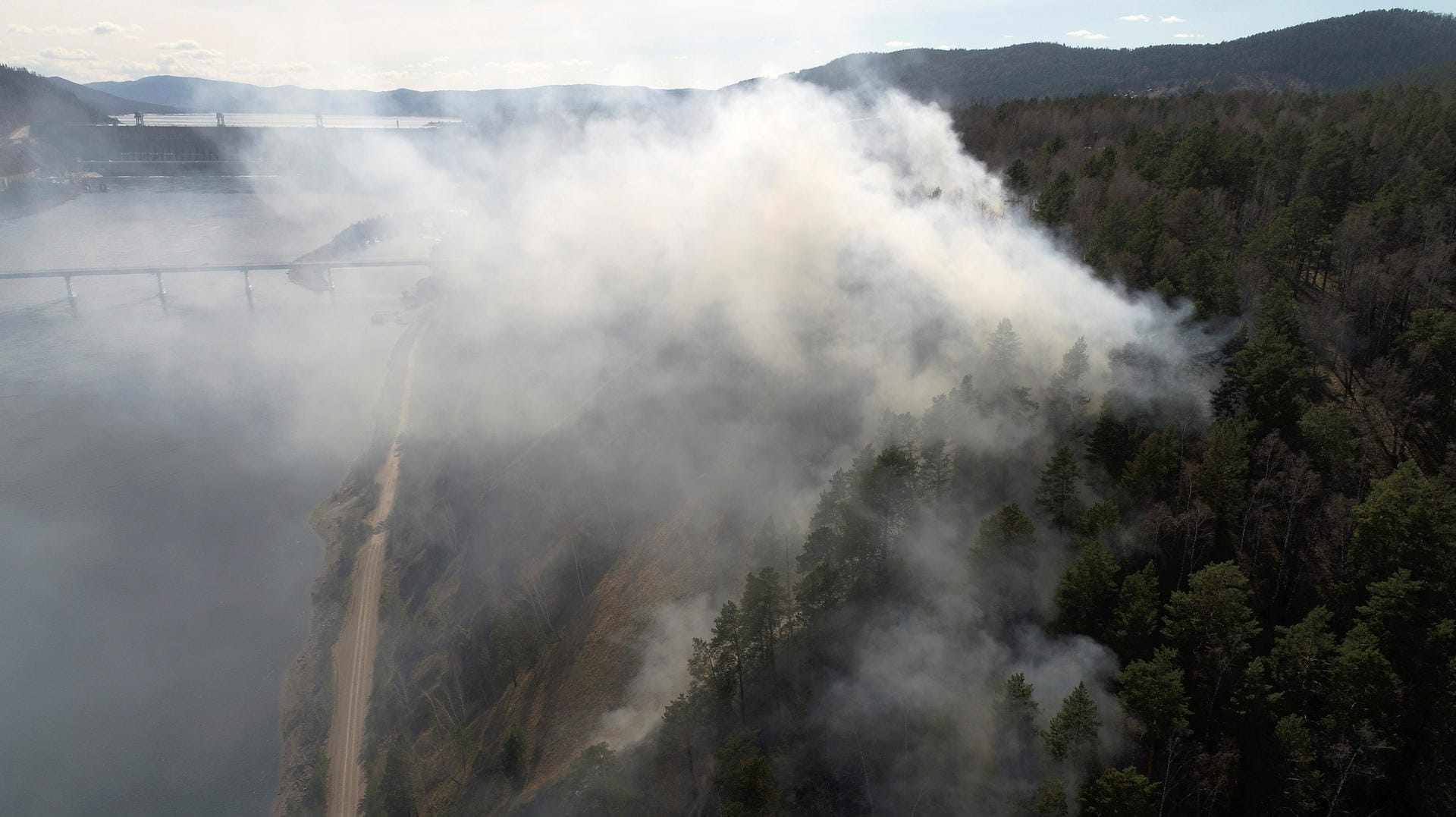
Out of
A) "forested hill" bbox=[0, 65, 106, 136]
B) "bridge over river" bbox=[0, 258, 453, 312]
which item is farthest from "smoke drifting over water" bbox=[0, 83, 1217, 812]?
"forested hill" bbox=[0, 65, 106, 136]

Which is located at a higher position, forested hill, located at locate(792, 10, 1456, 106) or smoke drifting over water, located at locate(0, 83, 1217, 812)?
forested hill, located at locate(792, 10, 1456, 106)

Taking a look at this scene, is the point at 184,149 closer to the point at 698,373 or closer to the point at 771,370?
the point at 698,373

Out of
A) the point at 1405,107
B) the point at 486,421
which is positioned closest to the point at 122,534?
the point at 486,421

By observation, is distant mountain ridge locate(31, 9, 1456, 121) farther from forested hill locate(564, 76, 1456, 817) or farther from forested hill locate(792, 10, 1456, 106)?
forested hill locate(564, 76, 1456, 817)

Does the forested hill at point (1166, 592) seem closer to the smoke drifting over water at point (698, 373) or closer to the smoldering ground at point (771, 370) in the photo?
the smoldering ground at point (771, 370)

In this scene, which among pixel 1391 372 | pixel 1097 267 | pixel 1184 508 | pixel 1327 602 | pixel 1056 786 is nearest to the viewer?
pixel 1056 786

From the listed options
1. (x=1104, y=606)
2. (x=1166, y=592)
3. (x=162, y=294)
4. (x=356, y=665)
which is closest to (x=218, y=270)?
(x=162, y=294)

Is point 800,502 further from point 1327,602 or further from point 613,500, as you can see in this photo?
point 1327,602
